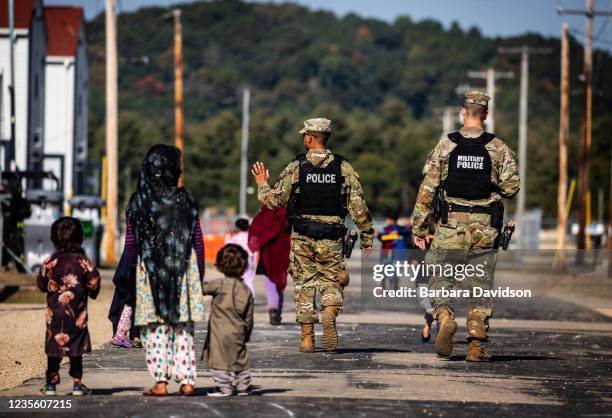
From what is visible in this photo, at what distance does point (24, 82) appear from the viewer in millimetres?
48625

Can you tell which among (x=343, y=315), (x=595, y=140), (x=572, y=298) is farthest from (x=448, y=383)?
(x=595, y=140)

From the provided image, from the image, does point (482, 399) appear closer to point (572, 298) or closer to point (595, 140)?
point (572, 298)

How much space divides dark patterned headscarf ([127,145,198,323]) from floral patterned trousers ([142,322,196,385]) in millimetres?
143

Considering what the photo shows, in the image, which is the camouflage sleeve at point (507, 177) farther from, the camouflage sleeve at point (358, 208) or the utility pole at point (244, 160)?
the utility pole at point (244, 160)

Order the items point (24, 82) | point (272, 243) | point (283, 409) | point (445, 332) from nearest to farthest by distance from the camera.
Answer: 1. point (283, 409)
2. point (445, 332)
3. point (272, 243)
4. point (24, 82)

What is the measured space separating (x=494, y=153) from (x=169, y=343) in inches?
170

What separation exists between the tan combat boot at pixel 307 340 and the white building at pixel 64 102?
42.3 metres

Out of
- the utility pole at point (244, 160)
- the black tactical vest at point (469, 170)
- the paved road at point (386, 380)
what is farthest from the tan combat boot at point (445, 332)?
the utility pole at point (244, 160)

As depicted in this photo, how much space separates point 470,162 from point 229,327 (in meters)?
3.83

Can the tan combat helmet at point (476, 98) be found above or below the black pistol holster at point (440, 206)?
above

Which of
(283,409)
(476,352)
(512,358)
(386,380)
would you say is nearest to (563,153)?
(512,358)

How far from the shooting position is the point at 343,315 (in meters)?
20.8

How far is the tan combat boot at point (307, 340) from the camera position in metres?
13.4

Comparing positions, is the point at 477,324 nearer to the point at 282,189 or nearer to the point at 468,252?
the point at 468,252
